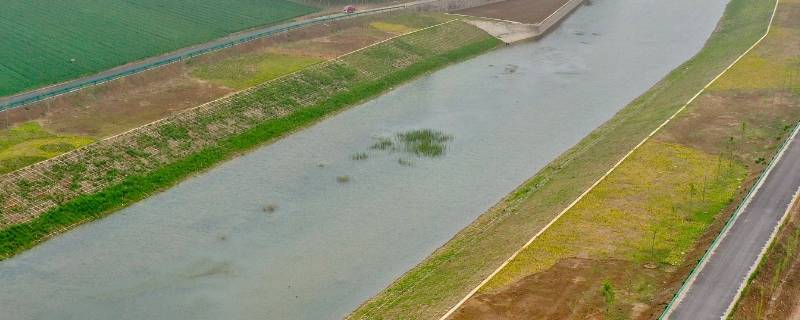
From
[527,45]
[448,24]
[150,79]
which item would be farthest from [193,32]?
[527,45]

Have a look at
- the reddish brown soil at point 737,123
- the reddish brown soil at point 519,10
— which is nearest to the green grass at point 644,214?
the reddish brown soil at point 737,123

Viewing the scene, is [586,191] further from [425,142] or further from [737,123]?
[737,123]

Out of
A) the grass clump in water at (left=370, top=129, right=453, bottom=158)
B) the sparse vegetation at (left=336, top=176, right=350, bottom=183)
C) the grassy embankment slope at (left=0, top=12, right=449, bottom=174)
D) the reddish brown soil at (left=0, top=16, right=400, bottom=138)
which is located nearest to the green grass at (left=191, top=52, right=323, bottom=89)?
the grassy embankment slope at (left=0, top=12, right=449, bottom=174)

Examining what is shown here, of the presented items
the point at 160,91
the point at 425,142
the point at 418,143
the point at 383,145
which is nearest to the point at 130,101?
the point at 160,91

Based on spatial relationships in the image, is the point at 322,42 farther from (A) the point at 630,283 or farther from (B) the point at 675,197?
(A) the point at 630,283

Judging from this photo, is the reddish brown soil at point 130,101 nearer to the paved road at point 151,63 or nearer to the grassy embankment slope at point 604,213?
the paved road at point 151,63
